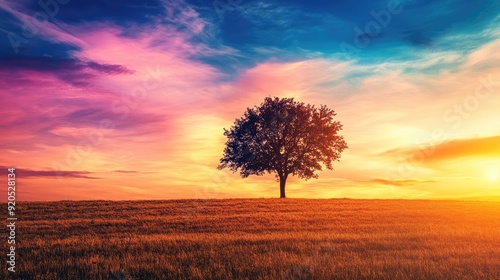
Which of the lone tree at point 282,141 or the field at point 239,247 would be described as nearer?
the field at point 239,247

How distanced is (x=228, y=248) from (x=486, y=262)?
34.1 feet

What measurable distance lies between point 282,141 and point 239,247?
37.8 metres

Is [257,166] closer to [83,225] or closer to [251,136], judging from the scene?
[251,136]

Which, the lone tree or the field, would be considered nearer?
the field

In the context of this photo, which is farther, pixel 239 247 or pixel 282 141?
pixel 282 141

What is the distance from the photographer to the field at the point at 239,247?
1458 centimetres

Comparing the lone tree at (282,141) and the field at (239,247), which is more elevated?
the lone tree at (282,141)

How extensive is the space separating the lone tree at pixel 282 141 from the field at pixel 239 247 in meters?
19.6

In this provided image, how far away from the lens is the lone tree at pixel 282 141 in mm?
56250

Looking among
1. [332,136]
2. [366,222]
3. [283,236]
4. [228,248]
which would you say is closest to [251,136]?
[332,136]

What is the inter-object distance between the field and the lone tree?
64.5 feet

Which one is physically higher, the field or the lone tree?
the lone tree

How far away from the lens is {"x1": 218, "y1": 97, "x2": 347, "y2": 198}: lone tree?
56.2 m

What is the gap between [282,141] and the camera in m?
56.4
